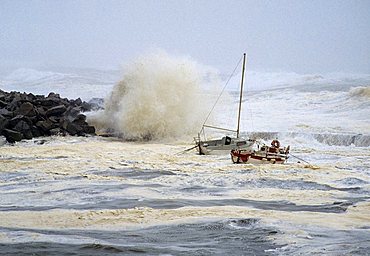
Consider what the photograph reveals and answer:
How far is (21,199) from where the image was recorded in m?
8.38

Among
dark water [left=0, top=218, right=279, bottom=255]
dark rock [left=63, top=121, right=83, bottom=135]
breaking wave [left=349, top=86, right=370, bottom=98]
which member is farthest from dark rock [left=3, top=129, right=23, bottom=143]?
breaking wave [left=349, top=86, right=370, bottom=98]

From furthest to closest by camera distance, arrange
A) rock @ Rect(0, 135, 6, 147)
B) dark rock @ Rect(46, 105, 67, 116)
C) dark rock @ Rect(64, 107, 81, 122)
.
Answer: dark rock @ Rect(46, 105, 67, 116)
dark rock @ Rect(64, 107, 81, 122)
rock @ Rect(0, 135, 6, 147)

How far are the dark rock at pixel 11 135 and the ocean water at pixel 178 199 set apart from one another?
41cm

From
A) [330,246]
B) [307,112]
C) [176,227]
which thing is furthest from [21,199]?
[307,112]

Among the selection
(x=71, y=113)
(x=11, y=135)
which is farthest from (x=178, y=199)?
(x=71, y=113)

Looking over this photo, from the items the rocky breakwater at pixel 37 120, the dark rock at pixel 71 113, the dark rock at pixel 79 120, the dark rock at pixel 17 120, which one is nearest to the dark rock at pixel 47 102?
the rocky breakwater at pixel 37 120

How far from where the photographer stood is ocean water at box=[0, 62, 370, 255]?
589cm

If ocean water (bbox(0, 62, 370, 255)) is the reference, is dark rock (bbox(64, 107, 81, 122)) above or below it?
above

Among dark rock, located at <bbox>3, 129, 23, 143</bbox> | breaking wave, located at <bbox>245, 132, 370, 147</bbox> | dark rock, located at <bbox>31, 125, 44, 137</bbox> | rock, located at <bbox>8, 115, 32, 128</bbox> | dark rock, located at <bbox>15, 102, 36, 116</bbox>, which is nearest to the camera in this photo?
breaking wave, located at <bbox>245, 132, 370, 147</bbox>

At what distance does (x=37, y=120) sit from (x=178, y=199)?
12.2m

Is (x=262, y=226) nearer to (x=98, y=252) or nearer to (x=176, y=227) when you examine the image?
(x=176, y=227)

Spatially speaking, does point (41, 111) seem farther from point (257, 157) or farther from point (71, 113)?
point (257, 157)

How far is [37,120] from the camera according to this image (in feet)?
63.9

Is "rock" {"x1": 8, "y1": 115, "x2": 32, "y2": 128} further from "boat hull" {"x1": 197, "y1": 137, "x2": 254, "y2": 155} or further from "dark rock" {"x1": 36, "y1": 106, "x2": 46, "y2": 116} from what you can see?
"boat hull" {"x1": 197, "y1": 137, "x2": 254, "y2": 155}
